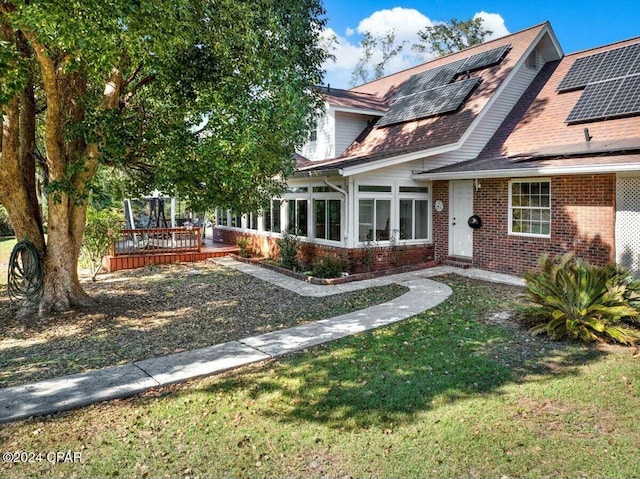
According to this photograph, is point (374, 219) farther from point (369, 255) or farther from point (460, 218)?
point (460, 218)

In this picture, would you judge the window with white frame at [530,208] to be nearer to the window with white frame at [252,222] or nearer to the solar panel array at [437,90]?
Answer: the solar panel array at [437,90]

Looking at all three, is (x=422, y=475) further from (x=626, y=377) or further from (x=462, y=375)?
(x=626, y=377)

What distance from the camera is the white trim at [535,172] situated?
28.2 feet

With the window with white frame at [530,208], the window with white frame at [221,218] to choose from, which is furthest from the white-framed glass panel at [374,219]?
the window with white frame at [221,218]

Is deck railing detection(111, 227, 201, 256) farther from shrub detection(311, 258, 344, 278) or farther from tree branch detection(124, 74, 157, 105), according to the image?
tree branch detection(124, 74, 157, 105)

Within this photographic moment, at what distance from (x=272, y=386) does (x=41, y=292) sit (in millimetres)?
5700

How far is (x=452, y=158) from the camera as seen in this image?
42.4 ft

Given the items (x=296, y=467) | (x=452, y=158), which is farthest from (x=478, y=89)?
(x=296, y=467)

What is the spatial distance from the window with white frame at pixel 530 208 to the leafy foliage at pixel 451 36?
69.2 ft

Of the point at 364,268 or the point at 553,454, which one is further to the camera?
the point at 364,268

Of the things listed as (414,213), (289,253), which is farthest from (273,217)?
(414,213)

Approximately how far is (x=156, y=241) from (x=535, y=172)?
11.7 meters

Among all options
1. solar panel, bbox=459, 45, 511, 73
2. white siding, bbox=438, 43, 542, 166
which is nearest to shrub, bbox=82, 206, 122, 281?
white siding, bbox=438, 43, 542, 166

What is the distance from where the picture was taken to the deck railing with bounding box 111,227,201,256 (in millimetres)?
14461
